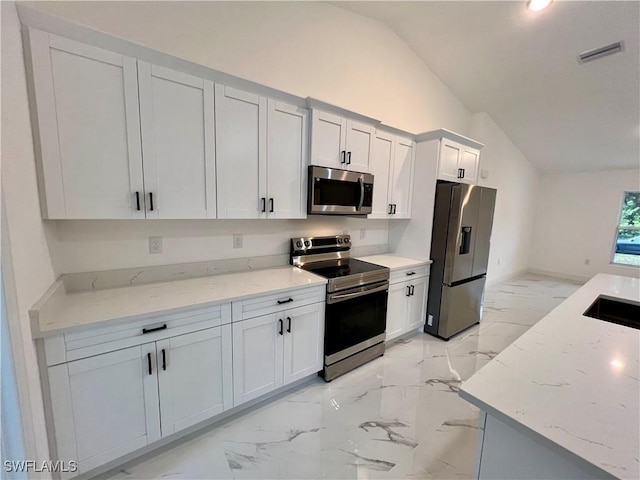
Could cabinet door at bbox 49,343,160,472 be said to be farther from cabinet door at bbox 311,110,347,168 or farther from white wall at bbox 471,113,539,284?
white wall at bbox 471,113,539,284

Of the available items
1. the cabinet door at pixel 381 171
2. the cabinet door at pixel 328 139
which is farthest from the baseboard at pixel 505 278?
the cabinet door at pixel 328 139

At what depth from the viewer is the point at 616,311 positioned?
1.99m

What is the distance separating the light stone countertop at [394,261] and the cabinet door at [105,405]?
7.01 feet

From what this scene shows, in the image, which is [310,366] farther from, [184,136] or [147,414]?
[184,136]

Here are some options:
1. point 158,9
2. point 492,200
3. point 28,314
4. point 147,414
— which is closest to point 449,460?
point 147,414

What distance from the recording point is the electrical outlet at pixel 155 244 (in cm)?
191

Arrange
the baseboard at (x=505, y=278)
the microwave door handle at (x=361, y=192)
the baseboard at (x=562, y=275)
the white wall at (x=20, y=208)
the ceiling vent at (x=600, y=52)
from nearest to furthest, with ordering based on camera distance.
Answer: the white wall at (x=20, y=208) → the microwave door handle at (x=361, y=192) → the ceiling vent at (x=600, y=52) → the baseboard at (x=505, y=278) → the baseboard at (x=562, y=275)

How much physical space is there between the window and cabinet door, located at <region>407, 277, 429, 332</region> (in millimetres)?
5512

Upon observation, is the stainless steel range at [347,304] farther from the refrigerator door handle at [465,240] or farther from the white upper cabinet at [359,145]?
the refrigerator door handle at [465,240]

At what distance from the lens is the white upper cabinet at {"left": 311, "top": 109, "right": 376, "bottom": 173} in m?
2.29

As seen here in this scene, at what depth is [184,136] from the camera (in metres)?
1.73

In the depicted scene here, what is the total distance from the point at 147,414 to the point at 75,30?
206 centimetres

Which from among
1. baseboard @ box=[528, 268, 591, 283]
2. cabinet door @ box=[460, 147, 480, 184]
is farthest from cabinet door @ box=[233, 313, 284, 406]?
baseboard @ box=[528, 268, 591, 283]

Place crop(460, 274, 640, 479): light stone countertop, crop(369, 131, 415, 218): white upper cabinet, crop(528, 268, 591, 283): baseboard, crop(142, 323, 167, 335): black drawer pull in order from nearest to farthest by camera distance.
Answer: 1. crop(460, 274, 640, 479): light stone countertop
2. crop(142, 323, 167, 335): black drawer pull
3. crop(369, 131, 415, 218): white upper cabinet
4. crop(528, 268, 591, 283): baseboard
